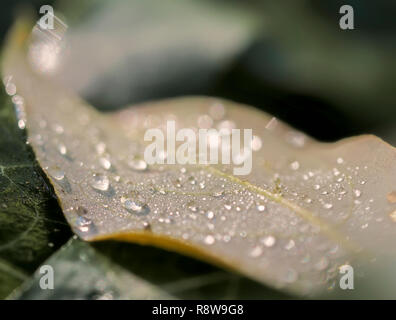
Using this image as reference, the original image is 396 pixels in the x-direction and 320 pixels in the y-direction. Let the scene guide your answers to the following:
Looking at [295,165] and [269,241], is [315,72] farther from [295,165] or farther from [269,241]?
[269,241]

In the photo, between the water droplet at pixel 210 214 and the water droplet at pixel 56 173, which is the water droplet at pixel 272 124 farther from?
the water droplet at pixel 56 173

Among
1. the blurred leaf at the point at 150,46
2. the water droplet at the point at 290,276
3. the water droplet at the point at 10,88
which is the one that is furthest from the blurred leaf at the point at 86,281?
the blurred leaf at the point at 150,46

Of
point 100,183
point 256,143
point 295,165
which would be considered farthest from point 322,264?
point 100,183

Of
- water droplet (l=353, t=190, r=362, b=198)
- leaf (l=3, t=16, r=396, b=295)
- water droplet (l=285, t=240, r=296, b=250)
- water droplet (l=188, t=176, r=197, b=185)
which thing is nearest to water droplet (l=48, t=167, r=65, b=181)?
leaf (l=3, t=16, r=396, b=295)

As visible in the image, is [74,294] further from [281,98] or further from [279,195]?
[281,98]

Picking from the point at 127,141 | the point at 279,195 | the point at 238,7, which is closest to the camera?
the point at 279,195

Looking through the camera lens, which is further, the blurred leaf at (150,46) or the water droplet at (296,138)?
the blurred leaf at (150,46)

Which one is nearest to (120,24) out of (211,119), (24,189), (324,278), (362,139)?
(211,119)
